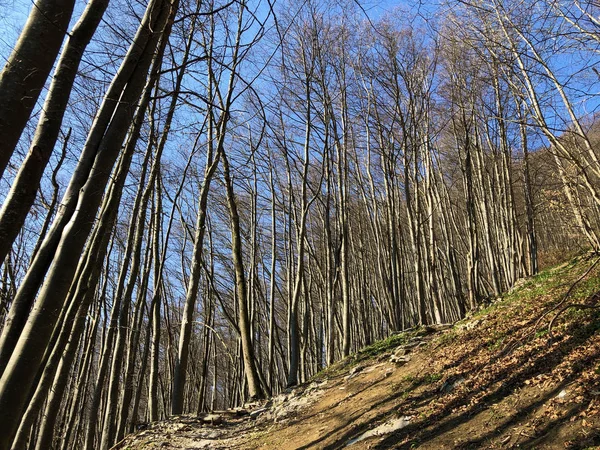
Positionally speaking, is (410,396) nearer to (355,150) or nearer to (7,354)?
(7,354)

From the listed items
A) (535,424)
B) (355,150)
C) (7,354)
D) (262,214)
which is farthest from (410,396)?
(262,214)

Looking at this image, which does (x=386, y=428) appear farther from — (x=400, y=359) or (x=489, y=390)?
(x=400, y=359)

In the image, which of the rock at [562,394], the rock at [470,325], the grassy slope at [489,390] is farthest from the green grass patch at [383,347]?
the rock at [562,394]

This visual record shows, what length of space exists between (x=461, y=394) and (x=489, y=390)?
28 cm

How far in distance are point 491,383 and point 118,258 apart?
10575 millimetres

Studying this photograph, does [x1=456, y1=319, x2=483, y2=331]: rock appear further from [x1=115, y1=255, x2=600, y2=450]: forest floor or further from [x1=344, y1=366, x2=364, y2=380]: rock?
[x1=344, y1=366, x2=364, y2=380]: rock

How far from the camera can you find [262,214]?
13.2 m

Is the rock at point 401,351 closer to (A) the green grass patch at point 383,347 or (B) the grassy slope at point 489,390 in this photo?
(B) the grassy slope at point 489,390

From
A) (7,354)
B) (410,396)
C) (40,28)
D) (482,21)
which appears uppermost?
(482,21)

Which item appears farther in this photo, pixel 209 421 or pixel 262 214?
pixel 262 214

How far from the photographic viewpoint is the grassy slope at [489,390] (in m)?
3.06

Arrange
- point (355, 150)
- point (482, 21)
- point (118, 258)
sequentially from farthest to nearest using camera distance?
point (118, 258), point (355, 150), point (482, 21)

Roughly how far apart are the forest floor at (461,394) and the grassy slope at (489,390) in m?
0.01

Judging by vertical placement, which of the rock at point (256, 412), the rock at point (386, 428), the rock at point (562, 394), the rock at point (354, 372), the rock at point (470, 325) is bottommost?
the rock at point (386, 428)
